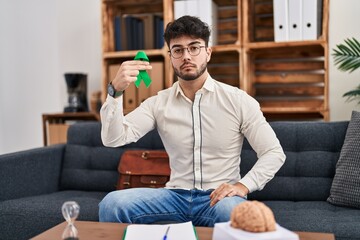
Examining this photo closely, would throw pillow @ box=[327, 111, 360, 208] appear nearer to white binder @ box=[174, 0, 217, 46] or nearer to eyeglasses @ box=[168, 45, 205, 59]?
eyeglasses @ box=[168, 45, 205, 59]

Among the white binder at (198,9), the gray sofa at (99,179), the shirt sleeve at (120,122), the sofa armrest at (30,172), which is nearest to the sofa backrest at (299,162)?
the gray sofa at (99,179)

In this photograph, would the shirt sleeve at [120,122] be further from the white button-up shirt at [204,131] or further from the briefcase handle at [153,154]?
the briefcase handle at [153,154]

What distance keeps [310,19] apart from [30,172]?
1.83m

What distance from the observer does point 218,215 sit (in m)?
1.50

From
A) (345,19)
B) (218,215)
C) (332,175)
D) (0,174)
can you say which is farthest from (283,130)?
(0,174)

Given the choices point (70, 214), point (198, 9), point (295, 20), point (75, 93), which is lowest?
Result: point (70, 214)

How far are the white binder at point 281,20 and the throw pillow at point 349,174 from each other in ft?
2.69

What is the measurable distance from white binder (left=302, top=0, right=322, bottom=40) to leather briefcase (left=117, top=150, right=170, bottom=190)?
1.16 meters

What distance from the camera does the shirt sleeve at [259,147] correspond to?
1617mm

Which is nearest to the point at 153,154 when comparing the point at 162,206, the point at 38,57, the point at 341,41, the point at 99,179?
the point at 99,179

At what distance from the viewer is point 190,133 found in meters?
1.79

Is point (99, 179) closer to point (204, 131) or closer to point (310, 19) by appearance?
point (204, 131)

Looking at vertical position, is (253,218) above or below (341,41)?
below

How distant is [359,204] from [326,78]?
0.96m
